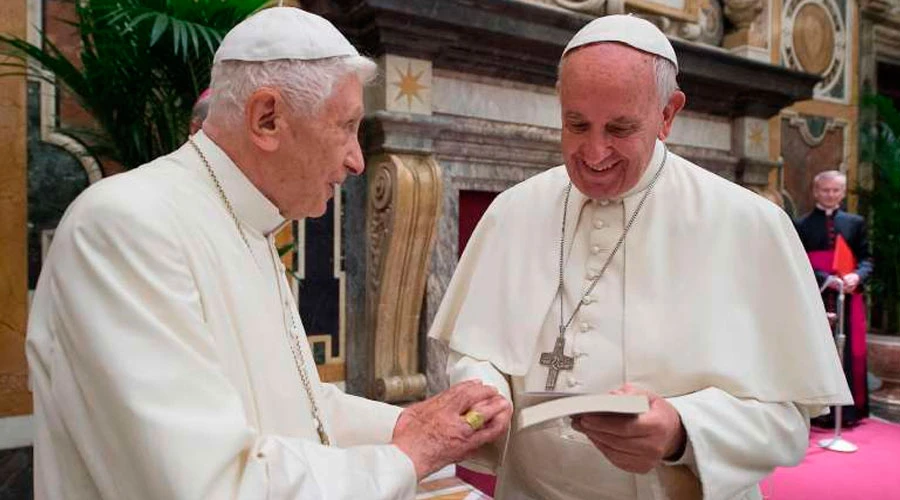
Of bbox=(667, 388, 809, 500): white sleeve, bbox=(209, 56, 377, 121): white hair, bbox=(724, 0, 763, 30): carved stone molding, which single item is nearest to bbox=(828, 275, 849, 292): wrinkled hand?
bbox=(724, 0, 763, 30): carved stone molding

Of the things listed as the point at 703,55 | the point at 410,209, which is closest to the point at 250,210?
the point at 410,209

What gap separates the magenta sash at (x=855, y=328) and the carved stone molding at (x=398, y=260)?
3.18m

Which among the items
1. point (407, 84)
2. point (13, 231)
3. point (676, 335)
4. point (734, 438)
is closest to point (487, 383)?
point (676, 335)

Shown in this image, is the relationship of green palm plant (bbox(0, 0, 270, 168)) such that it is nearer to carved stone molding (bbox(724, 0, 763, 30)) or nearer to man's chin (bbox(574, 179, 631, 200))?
man's chin (bbox(574, 179, 631, 200))

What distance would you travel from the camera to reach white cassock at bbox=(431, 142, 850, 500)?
5.18ft

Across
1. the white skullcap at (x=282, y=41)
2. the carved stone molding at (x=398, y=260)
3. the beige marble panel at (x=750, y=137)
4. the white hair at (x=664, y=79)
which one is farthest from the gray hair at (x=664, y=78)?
the beige marble panel at (x=750, y=137)

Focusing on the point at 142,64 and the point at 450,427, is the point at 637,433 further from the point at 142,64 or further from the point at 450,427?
the point at 142,64

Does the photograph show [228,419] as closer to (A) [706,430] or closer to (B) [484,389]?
(B) [484,389]

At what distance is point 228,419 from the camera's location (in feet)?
3.71

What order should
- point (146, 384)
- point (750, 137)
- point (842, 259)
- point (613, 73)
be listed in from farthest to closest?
point (750, 137) < point (842, 259) < point (613, 73) < point (146, 384)

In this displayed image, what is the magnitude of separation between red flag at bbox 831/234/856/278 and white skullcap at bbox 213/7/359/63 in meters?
5.07

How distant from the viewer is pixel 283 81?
4.57 ft

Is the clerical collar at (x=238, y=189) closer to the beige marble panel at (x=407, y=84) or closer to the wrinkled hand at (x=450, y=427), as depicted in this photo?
the wrinkled hand at (x=450, y=427)

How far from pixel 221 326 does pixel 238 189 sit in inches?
12.7
